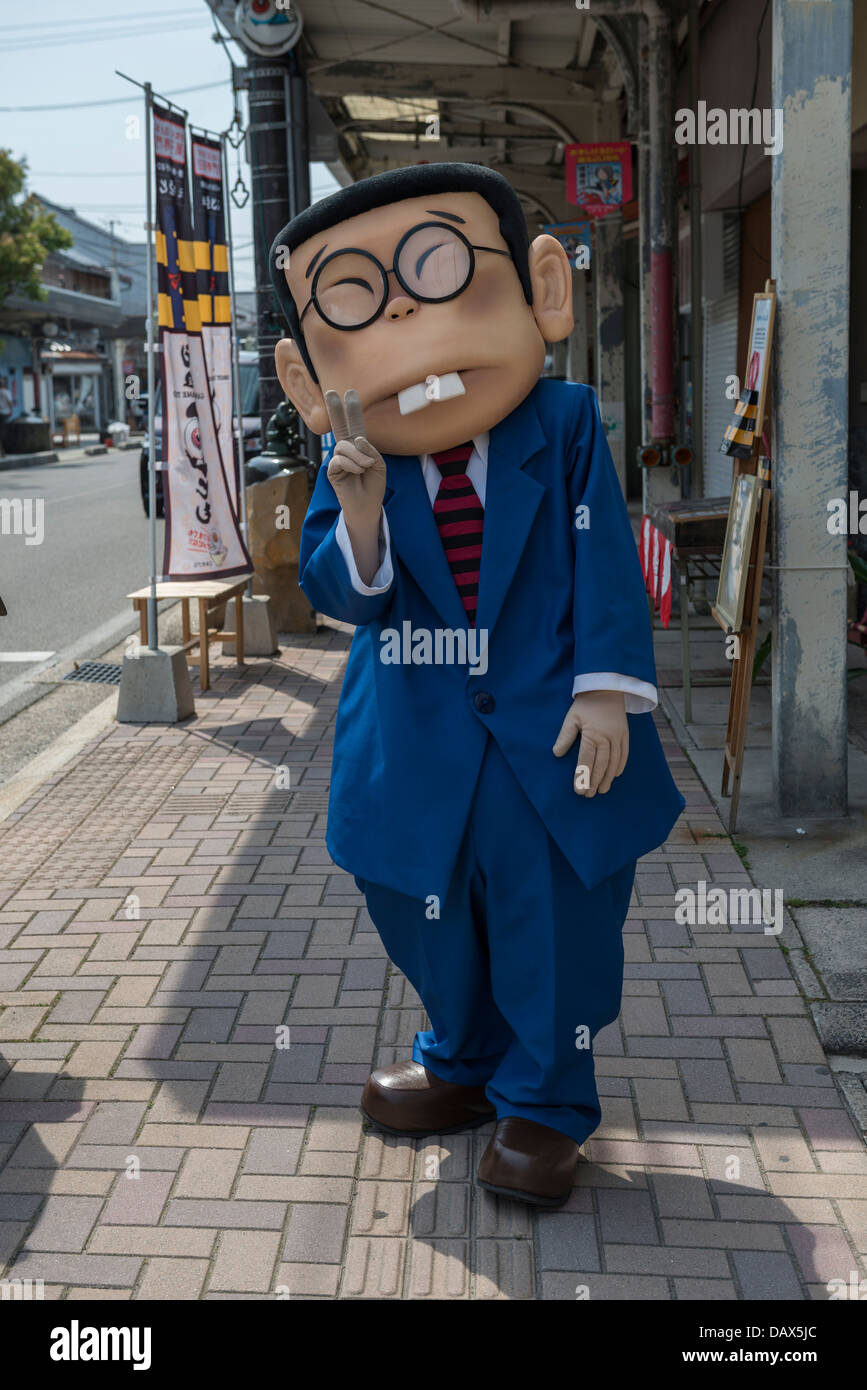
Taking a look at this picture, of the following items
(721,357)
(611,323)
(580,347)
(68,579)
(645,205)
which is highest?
(580,347)

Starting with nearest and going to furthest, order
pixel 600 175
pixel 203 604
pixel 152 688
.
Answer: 1. pixel 152 688
2. pixel 203 604
3. pixel 600 175

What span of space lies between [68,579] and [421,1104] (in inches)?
410

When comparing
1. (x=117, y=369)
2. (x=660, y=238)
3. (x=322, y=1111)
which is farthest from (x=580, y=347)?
(x=117, y=369)

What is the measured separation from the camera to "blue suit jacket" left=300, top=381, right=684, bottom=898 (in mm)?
2844

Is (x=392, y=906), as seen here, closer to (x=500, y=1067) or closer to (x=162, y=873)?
(x=500, y=1067)

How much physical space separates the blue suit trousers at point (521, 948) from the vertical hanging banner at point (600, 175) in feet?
32.6

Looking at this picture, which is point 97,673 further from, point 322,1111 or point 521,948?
point 521,948

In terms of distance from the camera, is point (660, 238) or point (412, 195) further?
point (660, 238)

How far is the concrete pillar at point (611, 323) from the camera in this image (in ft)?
43.1

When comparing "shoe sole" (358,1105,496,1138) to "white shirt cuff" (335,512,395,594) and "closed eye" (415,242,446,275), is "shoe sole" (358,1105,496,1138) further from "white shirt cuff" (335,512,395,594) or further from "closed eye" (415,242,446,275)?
"closed eye" (415,242,446,275)

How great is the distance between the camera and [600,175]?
11.8m

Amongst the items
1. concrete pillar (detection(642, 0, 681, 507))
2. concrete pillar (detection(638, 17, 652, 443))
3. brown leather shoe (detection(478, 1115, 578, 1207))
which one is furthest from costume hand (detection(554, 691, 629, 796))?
concrete pillar (detection(638, 17, 652, 443))

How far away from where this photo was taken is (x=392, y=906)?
3092mm
